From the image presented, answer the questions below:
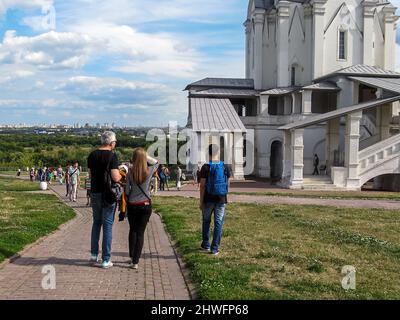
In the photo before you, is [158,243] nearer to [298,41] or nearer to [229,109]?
[229,109]

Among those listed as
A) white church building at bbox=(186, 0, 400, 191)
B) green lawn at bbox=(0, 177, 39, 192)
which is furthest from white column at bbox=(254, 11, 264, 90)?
green lawn at bbox=(0, 177, 39, 192)

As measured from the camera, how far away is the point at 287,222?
14.6 metres

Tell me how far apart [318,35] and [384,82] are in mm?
9104

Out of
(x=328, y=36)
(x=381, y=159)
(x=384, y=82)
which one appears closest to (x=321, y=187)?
(x=381, y=159)

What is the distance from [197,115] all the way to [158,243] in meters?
27.4

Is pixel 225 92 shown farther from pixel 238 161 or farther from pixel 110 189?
pixel 110 189

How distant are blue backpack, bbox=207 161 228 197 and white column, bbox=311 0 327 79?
Answer: 35232mm

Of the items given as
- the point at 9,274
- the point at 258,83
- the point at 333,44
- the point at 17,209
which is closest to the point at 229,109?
the point at 258,83

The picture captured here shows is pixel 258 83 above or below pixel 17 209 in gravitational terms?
above

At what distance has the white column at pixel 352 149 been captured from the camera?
3077 cm

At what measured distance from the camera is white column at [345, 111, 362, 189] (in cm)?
3077

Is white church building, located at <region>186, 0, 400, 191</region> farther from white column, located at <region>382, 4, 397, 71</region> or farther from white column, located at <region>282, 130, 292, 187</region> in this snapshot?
white column, located at <region>282, 130, 292, 187</region>

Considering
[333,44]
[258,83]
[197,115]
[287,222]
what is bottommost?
[287,222]
